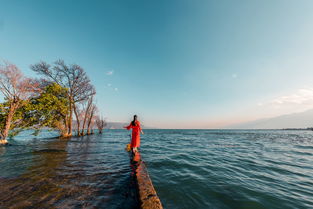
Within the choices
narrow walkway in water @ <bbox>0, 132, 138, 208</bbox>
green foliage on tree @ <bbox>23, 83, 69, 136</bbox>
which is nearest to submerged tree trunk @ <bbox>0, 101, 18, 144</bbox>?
green foliage on tree @ <bbox>23, 83, 69, 136</bbox>

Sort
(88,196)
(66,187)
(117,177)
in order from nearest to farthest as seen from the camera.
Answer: (88,196) → (66,187) → (117,177)

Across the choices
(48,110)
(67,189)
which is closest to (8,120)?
(48,110)

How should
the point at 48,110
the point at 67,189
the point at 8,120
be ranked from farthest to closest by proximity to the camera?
the point at 48,110 < the point at 8,120 < the point at 67,189

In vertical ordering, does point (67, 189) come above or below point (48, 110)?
below

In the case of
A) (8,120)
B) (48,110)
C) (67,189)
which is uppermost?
(48,110)

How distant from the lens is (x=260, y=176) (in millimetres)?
5344

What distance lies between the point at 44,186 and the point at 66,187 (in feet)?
2.40

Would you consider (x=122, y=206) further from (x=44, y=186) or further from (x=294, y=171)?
(x=294, y=171)

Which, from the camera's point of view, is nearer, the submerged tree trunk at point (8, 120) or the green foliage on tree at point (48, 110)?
the submerged tree trunk at point (8, 120)

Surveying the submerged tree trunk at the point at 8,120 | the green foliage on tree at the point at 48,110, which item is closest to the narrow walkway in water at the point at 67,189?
the submerged tree trunk at the point at 8,120

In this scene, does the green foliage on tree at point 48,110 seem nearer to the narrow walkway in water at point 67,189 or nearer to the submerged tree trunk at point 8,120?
the submerged tree trunk at point 8,120

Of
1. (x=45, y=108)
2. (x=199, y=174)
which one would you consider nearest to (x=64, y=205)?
(x=199, y=174)

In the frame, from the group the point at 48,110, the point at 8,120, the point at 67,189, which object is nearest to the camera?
the point at 67,189

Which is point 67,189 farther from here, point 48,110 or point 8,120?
point 48,110
